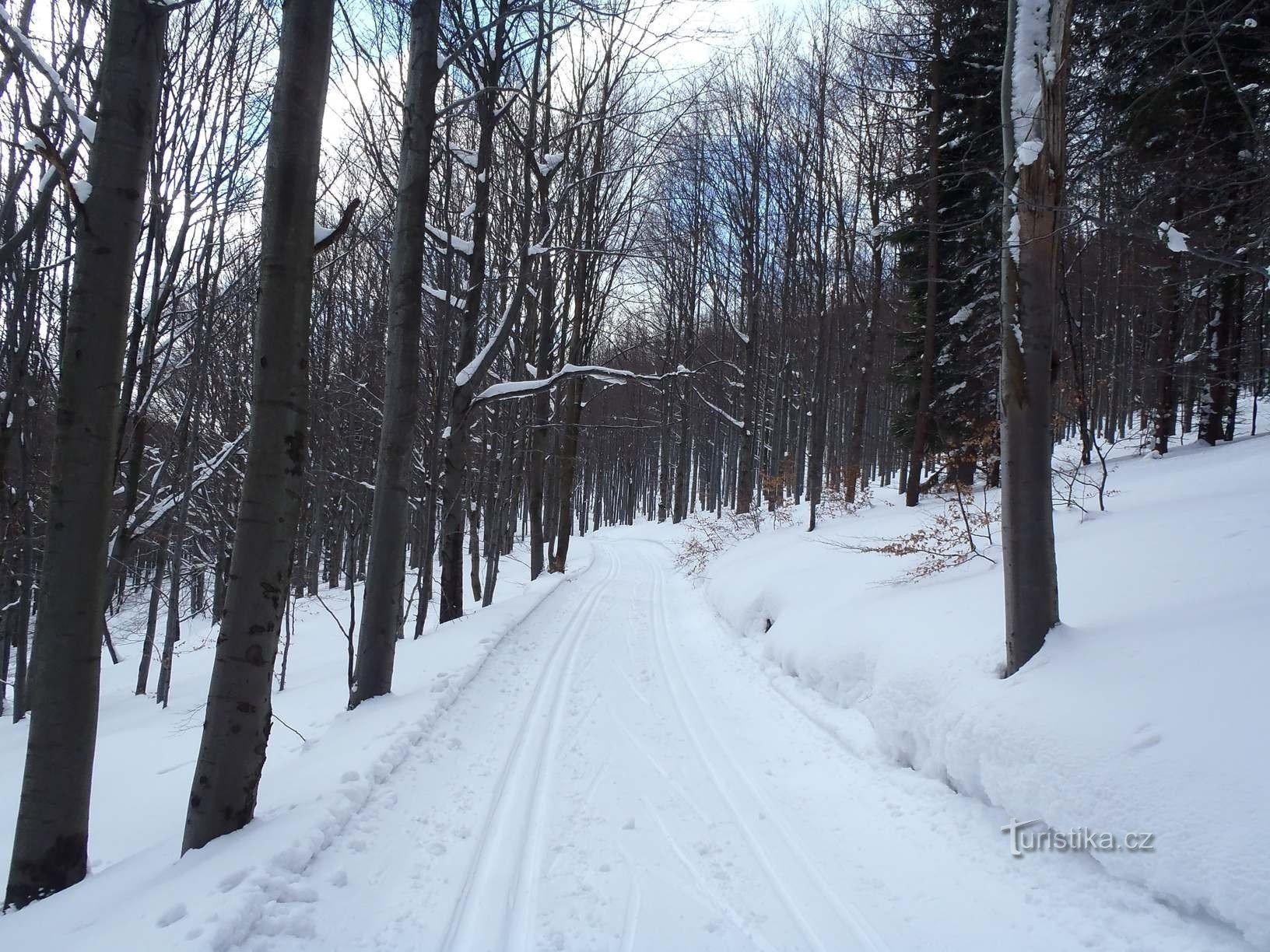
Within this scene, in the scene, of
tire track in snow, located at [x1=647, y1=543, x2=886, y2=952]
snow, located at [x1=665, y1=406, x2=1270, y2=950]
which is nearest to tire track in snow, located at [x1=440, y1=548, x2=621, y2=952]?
tire track in snow, located at [x1=647, y1=543, x2=886, y2=952]

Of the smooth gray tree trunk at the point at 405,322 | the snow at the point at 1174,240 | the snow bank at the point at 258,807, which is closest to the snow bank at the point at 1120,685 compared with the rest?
the snow at the point at 1174,240

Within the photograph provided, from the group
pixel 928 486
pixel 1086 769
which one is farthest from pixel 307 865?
pixel 928 486

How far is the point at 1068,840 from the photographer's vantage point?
130 inches

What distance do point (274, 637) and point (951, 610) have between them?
5643 mm

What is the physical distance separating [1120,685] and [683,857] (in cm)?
274

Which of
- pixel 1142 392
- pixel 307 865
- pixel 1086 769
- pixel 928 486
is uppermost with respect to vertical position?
pixel 1142 392

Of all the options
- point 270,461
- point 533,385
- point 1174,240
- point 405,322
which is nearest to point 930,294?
point 1174,240

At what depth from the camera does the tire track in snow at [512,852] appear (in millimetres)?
2934

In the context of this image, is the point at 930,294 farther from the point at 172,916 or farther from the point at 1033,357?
the point at 172,916

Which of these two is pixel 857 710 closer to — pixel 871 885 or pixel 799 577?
pixel 871 885

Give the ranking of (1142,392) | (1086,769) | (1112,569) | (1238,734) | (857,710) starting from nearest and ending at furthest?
(1238,734), (1086,769), (1112,569), (857,710), (1142,392)

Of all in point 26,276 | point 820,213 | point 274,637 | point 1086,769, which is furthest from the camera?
point 820,213

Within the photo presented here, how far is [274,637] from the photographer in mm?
3732

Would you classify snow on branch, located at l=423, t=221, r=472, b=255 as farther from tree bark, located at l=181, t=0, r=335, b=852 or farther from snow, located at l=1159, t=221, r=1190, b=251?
snow, located at l=1159, t=221, r=1190, b=251
